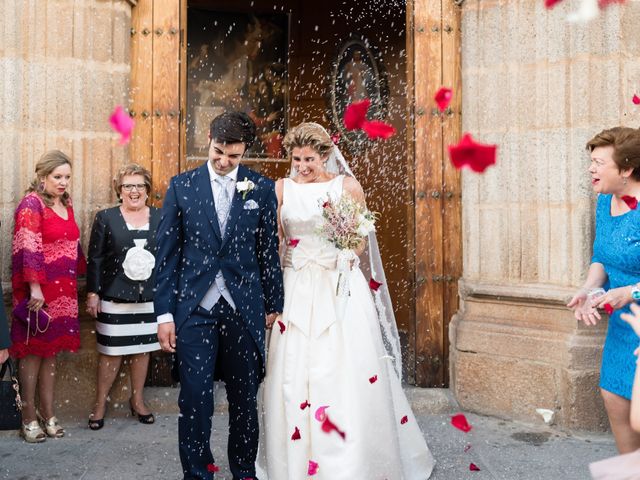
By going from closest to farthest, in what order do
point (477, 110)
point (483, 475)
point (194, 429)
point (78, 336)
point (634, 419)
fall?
point (634, 419)
point (194, 429)
point (483, 475)
point (78, 336)
point (477, 110)

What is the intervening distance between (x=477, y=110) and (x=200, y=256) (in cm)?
279

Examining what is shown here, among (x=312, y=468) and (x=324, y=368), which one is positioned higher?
(x=324, y=368)

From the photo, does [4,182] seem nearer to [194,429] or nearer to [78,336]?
[78,336]

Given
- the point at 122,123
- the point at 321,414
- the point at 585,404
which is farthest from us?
the point at 122,123

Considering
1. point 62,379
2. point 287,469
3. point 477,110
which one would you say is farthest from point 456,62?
point 62,379

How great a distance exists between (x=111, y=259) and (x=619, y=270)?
3409 mm

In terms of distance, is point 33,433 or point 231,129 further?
point 33,433

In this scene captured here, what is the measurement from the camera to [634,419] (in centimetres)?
193

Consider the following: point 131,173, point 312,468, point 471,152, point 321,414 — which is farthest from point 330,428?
point 131,173

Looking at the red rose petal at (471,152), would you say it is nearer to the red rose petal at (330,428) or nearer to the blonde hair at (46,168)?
the red rose petal at (330,428)

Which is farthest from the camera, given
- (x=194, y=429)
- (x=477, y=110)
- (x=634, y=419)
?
(x=477, y=110)

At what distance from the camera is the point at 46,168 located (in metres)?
5.13

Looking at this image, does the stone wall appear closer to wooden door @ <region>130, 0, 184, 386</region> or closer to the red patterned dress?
wooden door @ <region>130, 0, 184, 386</region>

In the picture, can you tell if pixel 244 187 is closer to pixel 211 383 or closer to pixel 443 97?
pixel 211 383
